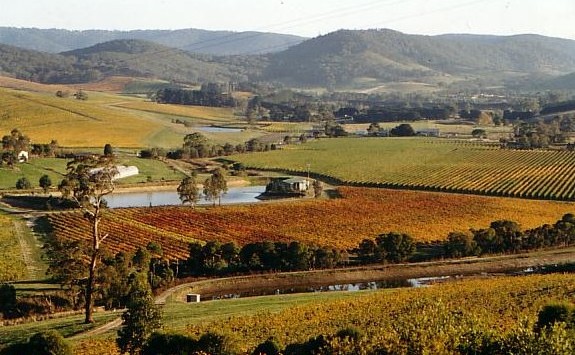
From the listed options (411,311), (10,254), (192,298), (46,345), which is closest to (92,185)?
(46,345)

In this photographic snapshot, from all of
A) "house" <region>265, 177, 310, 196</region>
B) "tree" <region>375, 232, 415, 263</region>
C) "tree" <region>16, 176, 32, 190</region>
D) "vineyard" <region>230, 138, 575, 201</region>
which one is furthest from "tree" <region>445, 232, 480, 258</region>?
"tree" <region>16, 176, 32, 190</region>

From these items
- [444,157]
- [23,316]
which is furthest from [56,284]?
[444,157]

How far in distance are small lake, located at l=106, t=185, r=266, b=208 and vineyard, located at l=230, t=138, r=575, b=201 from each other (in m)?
10.8

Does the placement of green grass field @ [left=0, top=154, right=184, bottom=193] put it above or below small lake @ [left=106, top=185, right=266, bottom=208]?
above

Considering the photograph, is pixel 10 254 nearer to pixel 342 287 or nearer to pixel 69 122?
pixel 342 287

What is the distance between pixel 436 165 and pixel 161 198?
3365 centimetres

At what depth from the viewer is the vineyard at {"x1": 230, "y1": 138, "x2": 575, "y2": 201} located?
225ft

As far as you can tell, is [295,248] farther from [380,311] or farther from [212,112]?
[212,112]

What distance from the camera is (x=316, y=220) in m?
52.6

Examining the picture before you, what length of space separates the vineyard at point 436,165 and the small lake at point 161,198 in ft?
35.5

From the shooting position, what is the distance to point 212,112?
559 feet

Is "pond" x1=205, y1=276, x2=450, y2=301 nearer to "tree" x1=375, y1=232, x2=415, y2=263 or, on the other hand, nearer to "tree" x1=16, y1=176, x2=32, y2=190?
"tree" x1=375, y1=232, x2=415, y2=263

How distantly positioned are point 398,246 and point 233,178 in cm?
3907

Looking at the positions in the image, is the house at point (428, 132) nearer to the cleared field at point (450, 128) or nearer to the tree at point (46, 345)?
the cleared field at point (450, 128)
